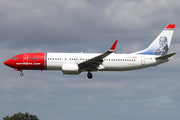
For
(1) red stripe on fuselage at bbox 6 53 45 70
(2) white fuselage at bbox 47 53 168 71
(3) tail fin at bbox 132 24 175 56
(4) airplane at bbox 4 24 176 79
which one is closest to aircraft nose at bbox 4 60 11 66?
(4) airplane at bbox 4 24 176 79

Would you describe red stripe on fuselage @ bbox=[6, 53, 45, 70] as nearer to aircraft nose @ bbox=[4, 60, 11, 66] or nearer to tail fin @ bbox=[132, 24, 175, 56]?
aircraft nose @ bbox=[4, 60, 11, 66]

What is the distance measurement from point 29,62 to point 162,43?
91.5ft

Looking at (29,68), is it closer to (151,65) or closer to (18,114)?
(151,65)

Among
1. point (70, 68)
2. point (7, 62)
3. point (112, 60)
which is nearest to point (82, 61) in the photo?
point (70, 68)

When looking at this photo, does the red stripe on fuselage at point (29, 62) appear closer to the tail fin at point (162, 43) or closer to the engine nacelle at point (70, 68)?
the engine nacelle at point (70, 68)

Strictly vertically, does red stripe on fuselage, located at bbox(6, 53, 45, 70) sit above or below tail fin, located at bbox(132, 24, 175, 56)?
below

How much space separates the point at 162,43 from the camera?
78875mm

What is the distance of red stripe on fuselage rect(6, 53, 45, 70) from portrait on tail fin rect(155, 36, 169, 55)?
2359 cm

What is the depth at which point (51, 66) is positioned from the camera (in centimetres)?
7162

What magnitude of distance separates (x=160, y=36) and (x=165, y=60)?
26.1 ft

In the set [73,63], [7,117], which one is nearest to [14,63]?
[73,63]

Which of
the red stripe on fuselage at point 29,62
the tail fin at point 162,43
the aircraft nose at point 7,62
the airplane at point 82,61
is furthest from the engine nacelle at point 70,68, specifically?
the tail fin at point 162,43

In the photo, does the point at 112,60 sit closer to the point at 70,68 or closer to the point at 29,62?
the point at 70,68

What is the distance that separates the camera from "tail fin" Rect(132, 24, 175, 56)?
77162 mm
